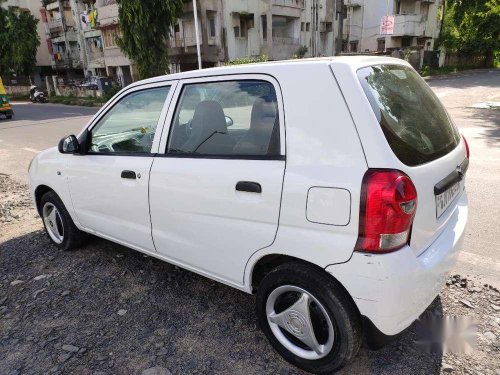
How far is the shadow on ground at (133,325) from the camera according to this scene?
239 centimetres

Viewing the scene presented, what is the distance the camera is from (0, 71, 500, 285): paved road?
3.51 m

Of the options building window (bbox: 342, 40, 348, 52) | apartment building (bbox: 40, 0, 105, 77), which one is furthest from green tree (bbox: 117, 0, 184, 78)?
building window (bbox: 342, 40, 348, 52)

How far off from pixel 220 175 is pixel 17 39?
45.5m

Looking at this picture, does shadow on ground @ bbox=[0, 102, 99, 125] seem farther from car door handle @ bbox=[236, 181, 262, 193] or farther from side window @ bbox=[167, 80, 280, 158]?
car door handle @ bbox=[236, 181, 262, 193]

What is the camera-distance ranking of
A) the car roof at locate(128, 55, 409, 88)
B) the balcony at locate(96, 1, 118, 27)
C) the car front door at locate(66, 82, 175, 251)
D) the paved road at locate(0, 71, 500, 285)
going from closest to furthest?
1. the car roof at locate(128, 55, 409, 88)
2. the car front door at locate(66, 82, 175, 251)
3. the paved road at locate(0, 71, 500, 285)
4. the balcony at locate(96, 1, 118, 27)

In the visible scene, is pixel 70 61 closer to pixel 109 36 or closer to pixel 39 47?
pixel 39 47

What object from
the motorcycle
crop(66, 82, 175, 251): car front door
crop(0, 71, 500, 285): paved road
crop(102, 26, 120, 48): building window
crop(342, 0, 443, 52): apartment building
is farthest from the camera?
crop(342, 0, 443, 52): apartment building

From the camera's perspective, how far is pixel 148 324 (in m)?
2.80

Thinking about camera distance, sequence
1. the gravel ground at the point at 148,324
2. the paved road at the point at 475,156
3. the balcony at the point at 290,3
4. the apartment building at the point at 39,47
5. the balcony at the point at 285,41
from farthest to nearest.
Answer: the apartment building at the point at 39,47
the balcony at the point at 285,41
the balcony at the point at 290,3
the paved road at the point at 475,156
the gravel ground at the point at 148,324

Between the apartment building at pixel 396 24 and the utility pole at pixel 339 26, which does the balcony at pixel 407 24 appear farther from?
the utility pole at pixel 339 26

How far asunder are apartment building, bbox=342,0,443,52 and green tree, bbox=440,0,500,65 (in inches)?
60.9

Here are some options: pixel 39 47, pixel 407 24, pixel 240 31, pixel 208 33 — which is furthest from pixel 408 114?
pixel 39 47

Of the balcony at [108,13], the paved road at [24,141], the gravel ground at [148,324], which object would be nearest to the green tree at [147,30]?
the paved road at [24,141]

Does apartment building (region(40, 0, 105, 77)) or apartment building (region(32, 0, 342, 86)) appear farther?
apartment building (region(40, 0, 105, 77))
